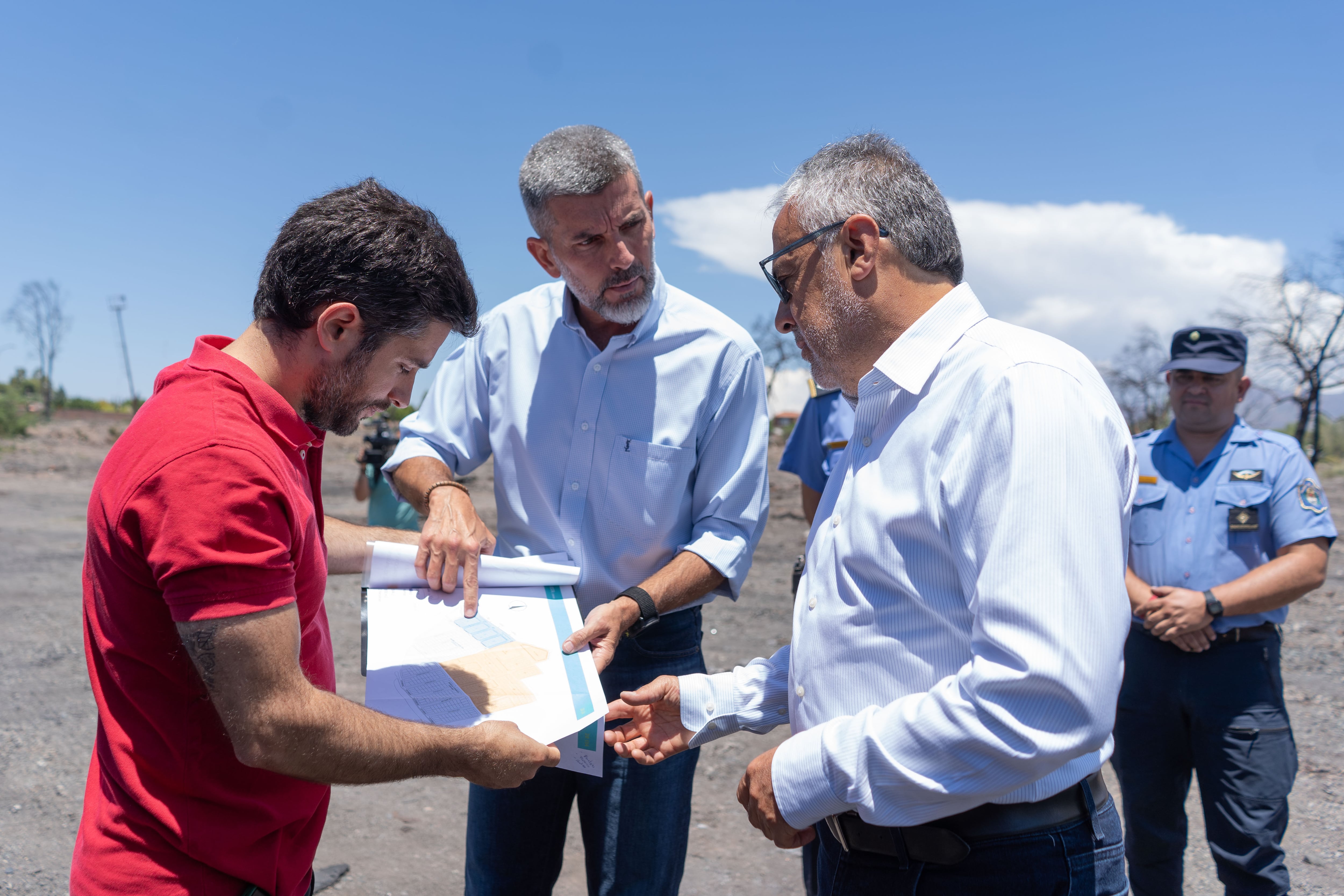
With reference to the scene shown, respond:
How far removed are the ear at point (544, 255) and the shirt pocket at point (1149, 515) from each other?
8.68 ft

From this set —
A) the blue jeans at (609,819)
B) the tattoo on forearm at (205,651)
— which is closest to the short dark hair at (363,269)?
the tattoo on forearm at (205,651)

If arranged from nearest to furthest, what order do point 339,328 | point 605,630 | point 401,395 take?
point 339,328 → point 401,395 → point 605,630

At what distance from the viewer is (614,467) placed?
2.60 m

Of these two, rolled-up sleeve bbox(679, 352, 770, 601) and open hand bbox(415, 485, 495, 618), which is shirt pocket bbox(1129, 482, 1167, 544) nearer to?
rolled-up sleeve bbox(679, 352, 770, 601)

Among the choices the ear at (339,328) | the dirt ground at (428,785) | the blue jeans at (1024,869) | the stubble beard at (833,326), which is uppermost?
the stubble beard at (833,326)

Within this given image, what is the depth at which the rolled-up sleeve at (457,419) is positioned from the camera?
9.21 ft

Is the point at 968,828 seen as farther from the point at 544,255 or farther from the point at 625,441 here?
the point at 544,255

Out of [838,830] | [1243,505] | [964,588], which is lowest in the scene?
[838,830]

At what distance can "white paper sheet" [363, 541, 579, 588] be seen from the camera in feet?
7.19

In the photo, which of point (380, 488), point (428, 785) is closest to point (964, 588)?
point (428, 785)

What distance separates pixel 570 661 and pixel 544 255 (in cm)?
131

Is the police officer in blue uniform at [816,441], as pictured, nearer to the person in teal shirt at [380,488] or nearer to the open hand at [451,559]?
the open hand at [451,559]

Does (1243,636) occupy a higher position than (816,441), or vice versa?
(816,441)

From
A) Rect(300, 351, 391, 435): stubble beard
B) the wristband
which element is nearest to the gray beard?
the wristband
